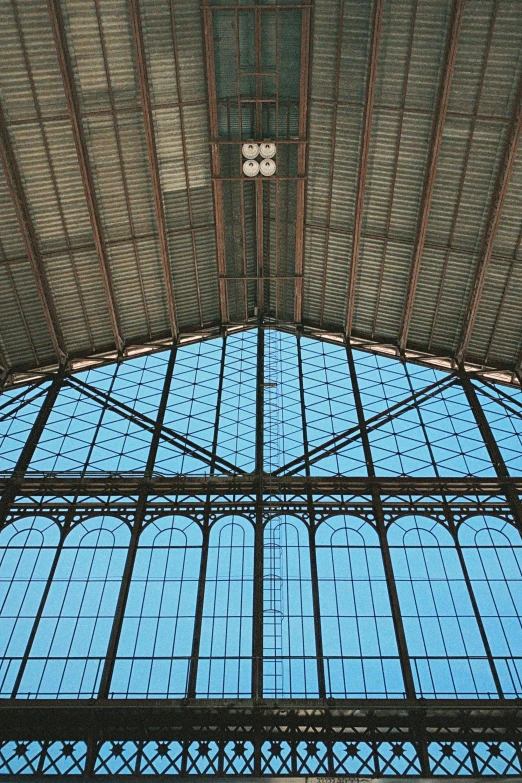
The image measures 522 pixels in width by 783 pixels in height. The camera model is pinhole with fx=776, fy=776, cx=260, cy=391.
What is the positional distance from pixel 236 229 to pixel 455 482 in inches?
672

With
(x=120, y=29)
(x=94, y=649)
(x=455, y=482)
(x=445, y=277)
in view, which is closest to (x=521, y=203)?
(x=445, y=277)

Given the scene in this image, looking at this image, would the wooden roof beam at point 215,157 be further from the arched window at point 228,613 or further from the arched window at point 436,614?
the arched window at point 436,614

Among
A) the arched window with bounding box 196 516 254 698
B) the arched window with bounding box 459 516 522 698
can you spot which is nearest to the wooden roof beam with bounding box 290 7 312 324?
the arched window with bounding box 196 516 254 698

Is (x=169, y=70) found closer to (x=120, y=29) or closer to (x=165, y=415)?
(x=120, y=29)

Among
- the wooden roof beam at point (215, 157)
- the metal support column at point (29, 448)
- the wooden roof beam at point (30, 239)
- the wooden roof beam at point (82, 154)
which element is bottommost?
the metal support column at point (29, 448)

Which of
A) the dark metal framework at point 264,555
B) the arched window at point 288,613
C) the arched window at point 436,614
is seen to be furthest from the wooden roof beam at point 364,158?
the arched window at point 288,613

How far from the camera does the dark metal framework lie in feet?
85.6

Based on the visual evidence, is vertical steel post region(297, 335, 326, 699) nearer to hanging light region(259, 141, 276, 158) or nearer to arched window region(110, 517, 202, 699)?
arched window region(110, 517, 202, 699)

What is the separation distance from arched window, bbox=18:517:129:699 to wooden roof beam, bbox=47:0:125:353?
472 inches

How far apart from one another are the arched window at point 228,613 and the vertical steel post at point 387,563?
5263mm

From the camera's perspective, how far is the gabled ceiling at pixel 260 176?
31.0 metres

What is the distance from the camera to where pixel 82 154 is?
33.2 meters

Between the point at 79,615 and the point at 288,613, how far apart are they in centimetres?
778

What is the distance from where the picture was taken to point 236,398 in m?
37.8
